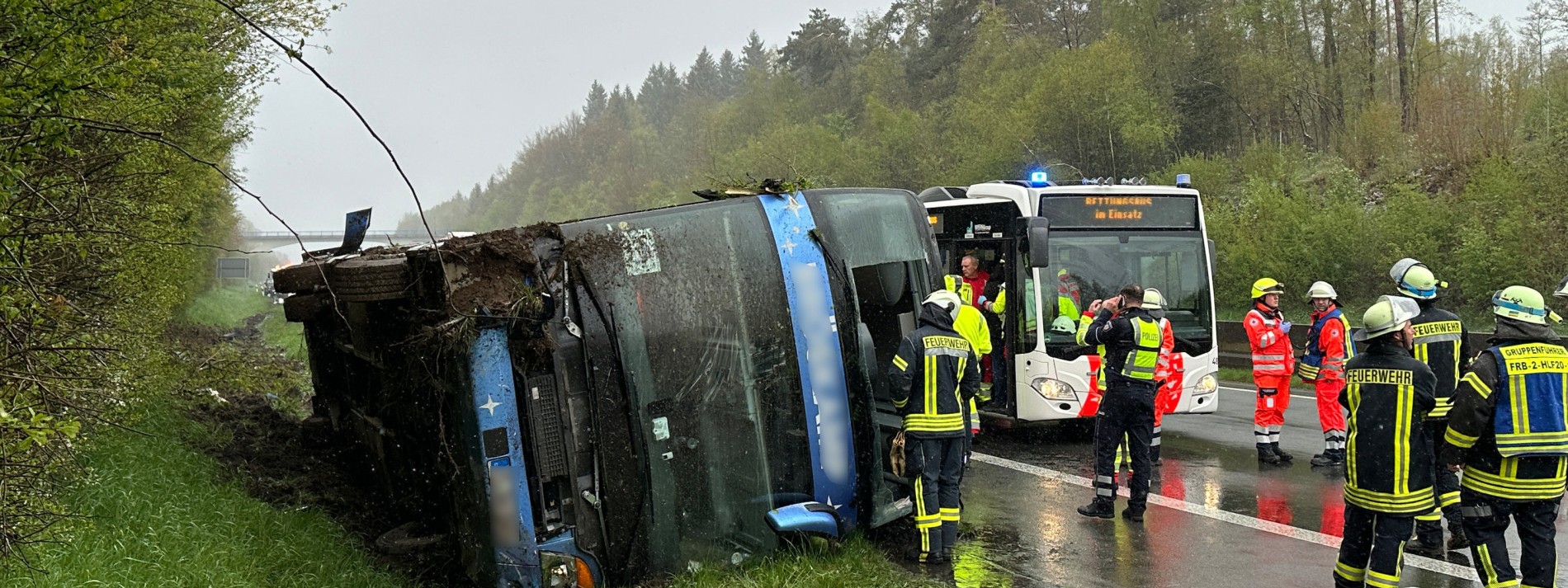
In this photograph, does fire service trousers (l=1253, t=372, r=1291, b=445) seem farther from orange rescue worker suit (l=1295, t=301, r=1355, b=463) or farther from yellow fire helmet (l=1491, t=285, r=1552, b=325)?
yellow fire helmet (l=1491, t=285, r=1552, b=325)

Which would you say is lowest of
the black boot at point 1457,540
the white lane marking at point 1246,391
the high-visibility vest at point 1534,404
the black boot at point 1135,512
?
the white lane marking at point 1246,391

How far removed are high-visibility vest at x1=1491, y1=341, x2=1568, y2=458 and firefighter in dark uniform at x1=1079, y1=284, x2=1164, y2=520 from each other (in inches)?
95.0

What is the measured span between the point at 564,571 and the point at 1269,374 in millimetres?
6785

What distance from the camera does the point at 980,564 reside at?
6312 mm

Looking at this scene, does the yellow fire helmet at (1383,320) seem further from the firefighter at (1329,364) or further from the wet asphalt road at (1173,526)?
the firefighter at (1329,364)

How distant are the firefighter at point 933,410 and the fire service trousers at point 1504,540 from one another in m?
2.57

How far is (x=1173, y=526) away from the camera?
711 cm

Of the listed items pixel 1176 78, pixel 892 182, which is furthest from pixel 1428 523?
pixel 892 182

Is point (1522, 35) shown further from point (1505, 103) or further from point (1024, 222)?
point (1024, 222)

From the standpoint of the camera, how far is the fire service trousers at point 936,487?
6.25 metres

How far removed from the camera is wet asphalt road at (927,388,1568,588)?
236 inches

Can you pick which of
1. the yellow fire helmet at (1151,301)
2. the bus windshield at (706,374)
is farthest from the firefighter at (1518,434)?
the bus windshield at (706,374)

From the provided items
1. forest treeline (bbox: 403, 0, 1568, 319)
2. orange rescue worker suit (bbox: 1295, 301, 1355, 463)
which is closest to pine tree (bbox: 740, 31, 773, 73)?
forest treeline (bbox: 403, 0, 1568, 319)

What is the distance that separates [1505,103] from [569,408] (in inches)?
931
